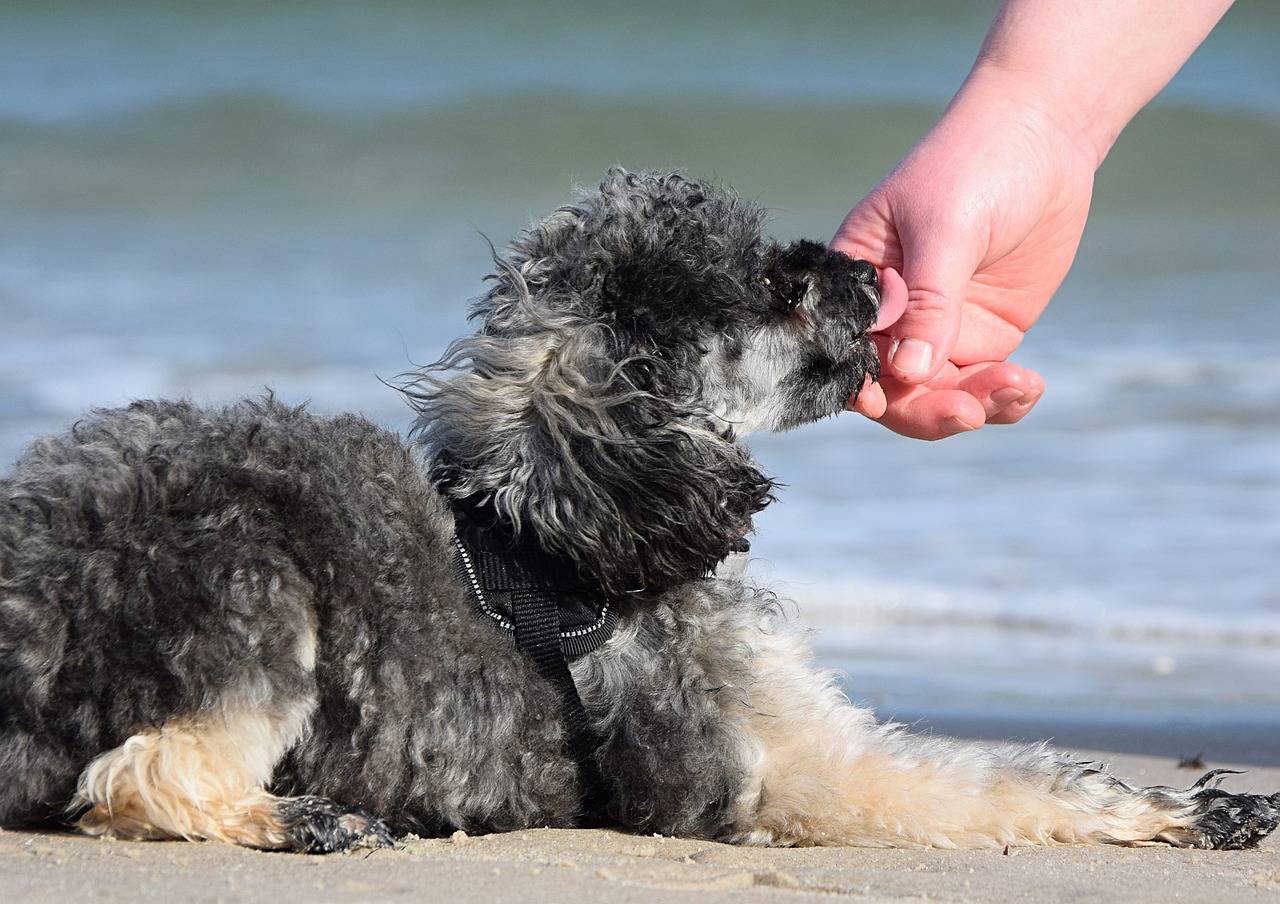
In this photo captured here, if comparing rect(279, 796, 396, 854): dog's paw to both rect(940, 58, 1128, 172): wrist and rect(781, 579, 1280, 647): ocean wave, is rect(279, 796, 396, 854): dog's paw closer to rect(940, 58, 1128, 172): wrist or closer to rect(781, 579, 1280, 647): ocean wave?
rect(940, 58, 1128, 172): wrist

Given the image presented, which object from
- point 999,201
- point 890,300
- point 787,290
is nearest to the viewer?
point 787,290

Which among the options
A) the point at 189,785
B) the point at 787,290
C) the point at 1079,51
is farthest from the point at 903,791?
the point at 1079,51

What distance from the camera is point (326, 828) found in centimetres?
340

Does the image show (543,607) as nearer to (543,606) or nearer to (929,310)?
(543,606)

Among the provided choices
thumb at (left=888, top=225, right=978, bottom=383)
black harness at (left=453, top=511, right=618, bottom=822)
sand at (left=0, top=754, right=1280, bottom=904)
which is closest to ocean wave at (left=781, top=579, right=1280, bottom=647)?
thumb at (left=888, top=225, right=978, bottom=383)

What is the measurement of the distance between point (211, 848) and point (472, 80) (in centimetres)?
1658

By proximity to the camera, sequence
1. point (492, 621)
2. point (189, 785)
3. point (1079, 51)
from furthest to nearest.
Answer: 1. point (1079, 51)
2. point (492, 621)
3. point (189, 785)

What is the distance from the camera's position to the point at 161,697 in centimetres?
339

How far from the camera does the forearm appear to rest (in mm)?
5270

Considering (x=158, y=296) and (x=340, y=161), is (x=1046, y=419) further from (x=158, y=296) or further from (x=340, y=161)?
(x=340, y=161)

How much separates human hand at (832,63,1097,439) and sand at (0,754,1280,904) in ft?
5.29

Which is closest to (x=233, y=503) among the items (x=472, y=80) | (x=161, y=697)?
(x=161, y=697)

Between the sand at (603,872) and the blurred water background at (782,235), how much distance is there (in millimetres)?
1384

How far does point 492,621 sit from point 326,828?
649 mm
